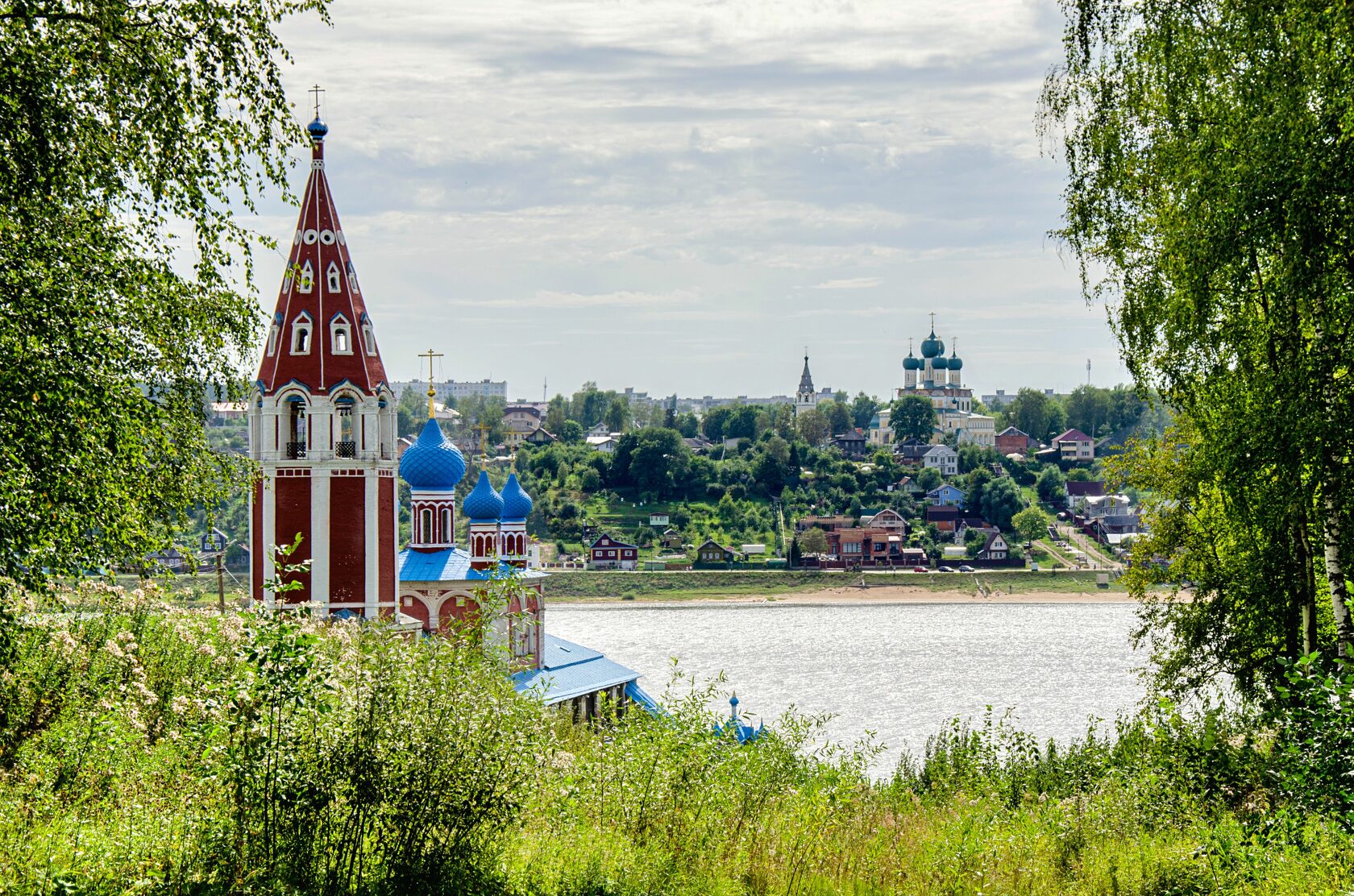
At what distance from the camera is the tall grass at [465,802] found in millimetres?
4035

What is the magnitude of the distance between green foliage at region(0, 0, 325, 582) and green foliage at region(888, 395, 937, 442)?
264 feet

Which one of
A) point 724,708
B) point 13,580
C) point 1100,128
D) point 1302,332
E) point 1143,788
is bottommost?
point 724,708

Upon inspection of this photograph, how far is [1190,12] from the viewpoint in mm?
6137

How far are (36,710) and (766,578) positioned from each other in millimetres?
49013

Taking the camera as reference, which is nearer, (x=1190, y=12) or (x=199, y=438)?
(x=199, y=438)

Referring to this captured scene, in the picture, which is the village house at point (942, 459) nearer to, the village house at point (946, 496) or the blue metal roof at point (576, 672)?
the village house at point (946, 496)

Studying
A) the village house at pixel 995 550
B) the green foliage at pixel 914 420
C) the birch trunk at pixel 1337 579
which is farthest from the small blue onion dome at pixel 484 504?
the green foliage at pixel 914 420

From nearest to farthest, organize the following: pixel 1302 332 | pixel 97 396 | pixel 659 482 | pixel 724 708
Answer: pixel 97 396 < pixel 1302 332 < pixel 724 708 < pixel 659 482

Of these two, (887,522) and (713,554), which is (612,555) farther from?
(887,522)

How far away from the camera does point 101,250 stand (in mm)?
4219

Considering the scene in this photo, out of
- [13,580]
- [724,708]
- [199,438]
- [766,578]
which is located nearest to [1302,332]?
[199,438]

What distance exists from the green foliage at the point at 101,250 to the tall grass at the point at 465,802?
489 mm

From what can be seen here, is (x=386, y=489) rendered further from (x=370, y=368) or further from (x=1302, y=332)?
(x=1302, y=332)

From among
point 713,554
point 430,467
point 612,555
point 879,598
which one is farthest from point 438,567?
point 713,554
